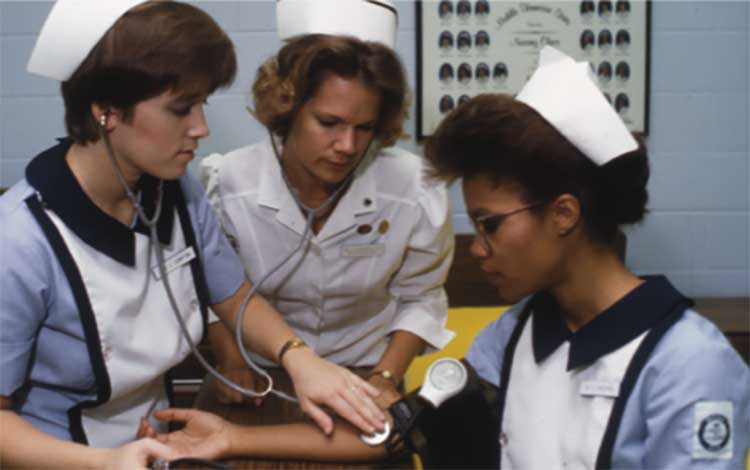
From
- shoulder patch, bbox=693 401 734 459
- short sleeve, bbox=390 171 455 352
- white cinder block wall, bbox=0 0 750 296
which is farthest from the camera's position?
white cinder block wall, bbox=0 0 750 296

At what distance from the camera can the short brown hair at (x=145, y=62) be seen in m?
1.20

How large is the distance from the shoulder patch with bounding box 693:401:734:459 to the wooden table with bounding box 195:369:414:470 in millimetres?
443

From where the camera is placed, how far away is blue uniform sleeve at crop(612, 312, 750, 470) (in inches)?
40.3

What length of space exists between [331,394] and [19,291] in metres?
0.52

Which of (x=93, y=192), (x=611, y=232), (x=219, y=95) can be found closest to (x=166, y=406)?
(x=93, y=192)

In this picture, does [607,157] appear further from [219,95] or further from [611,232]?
[219,95]

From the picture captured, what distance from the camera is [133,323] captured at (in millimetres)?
1321

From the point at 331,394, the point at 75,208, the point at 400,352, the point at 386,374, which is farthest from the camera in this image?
the point at 400,352

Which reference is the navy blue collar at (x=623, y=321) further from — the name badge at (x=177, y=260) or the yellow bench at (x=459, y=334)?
the yellow bench at (x=459, y=334)

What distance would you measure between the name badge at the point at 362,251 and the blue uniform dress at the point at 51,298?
532 mm

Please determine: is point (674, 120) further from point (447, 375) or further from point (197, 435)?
point (197, 435)

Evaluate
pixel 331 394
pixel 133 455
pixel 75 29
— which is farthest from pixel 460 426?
pixel 75 29

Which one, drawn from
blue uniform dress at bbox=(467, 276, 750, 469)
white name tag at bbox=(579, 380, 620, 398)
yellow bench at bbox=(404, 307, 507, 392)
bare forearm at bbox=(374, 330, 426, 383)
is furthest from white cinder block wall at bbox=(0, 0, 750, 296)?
white name tag at bbox=(579, 380, 620, 398)

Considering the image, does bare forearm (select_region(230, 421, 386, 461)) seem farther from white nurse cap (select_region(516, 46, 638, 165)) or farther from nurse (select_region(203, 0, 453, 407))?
white nurse cap (select_region(516, 46, 638, 165))
